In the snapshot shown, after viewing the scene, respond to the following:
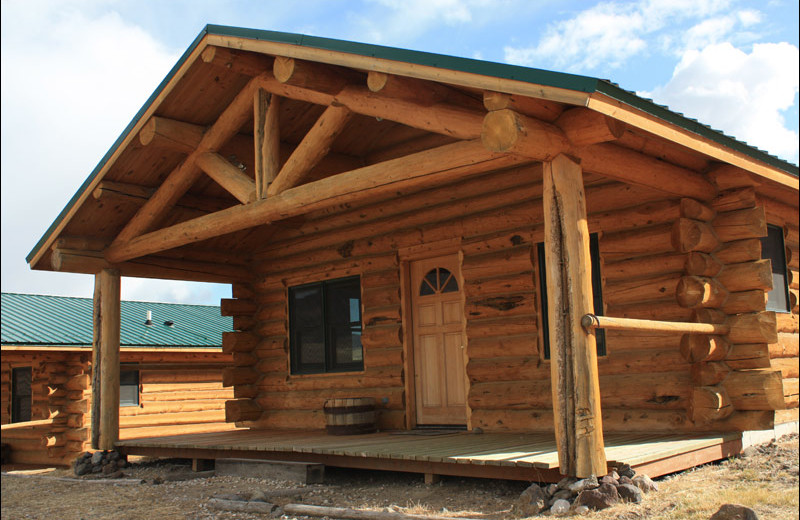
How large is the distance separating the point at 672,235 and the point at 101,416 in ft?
28.8

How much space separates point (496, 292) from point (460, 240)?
3.01ft

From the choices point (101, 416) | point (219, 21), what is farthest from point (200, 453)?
point (219, 21)

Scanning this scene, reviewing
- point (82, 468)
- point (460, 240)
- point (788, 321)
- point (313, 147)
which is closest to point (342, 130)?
point (313, 147)

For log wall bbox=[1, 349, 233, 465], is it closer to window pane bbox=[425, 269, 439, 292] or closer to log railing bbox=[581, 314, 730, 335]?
window pane bbox=[425, 269, 439, 292]

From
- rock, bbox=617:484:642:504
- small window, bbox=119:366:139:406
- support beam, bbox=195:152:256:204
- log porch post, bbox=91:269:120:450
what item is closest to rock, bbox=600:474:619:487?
rock, bbox=617:484:642:504

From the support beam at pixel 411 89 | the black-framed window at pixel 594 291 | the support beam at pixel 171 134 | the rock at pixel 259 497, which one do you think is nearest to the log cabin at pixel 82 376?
the support beam at pixel 171 134

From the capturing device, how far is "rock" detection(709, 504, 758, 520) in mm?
5430

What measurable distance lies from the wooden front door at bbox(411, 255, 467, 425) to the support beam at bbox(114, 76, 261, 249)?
3.20 meters

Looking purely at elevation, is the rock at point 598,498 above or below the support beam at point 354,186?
below

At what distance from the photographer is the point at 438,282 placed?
1097cm

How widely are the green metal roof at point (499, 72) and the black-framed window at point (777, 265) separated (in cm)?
99

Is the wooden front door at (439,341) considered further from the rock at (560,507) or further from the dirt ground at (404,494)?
the rock at (560,507)

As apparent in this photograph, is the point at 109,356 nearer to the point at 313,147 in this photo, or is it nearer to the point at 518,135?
the point at 313,147

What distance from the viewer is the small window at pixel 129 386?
57.2 ft
